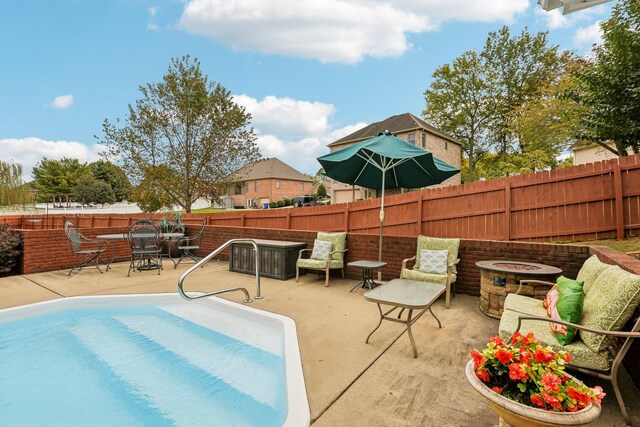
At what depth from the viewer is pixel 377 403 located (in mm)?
2316

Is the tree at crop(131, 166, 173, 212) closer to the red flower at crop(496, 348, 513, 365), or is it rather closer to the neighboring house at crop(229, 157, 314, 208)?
the red flower at crop(496, 348, 513, 365)

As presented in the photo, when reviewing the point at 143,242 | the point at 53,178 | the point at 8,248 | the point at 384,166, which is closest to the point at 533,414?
the point at 384,166

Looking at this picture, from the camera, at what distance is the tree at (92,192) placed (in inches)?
1615

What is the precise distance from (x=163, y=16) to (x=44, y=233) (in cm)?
671

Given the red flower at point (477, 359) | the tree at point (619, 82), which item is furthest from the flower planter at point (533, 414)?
the tree at point (619, 82)

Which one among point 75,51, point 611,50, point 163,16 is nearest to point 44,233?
point 75,51

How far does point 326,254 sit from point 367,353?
3314mm

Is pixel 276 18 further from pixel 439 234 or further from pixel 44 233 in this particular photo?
pixel 44 233

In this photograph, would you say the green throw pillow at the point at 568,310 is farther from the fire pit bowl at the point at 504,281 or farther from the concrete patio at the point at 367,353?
the fire pit bowl at the point at 504,281

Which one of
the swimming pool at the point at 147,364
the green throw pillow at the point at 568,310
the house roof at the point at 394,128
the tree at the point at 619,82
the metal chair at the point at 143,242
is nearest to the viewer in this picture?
the green throw pillow at the point at 568,310

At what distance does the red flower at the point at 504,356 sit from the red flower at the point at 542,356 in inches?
4.8

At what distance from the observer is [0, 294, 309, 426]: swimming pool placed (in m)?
2.72

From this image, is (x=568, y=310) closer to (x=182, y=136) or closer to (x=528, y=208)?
(x=528, y=208)

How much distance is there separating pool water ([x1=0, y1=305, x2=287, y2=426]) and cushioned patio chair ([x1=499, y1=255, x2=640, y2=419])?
2181mm
